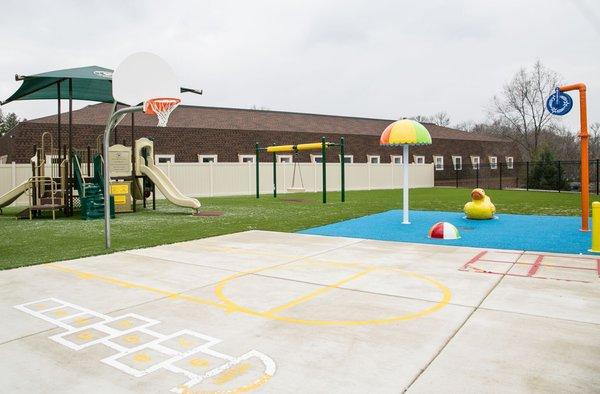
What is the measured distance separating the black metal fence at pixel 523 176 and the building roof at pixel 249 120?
377cm

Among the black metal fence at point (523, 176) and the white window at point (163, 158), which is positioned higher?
the white window at point (163, 158)

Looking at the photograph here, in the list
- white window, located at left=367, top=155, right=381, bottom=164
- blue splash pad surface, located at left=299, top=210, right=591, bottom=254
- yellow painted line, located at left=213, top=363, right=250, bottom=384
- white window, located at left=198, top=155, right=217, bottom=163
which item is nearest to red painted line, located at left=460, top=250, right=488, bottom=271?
blue splash pad surface, located at left=299, top=210, right=591, bottom=254

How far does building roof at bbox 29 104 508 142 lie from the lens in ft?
98.5

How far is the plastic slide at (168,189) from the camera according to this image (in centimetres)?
1630

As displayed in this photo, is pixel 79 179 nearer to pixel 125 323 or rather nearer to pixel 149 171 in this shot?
pixel 149 171

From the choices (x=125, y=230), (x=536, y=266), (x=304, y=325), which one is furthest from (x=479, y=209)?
(x=304, y=325)

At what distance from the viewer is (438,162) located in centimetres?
4478

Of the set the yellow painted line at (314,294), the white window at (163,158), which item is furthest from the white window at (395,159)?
the yellow painted line at (314,294)

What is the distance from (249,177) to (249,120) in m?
8.17

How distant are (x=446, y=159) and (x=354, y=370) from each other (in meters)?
44.6

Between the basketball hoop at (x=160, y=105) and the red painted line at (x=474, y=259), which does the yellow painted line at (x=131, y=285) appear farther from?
the red painted line at (x=474, y=259)

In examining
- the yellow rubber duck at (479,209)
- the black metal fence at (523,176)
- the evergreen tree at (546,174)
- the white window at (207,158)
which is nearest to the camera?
the yellow rubber duck at (479,209)

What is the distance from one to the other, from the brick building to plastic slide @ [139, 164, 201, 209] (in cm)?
387

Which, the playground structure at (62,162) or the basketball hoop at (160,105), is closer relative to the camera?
the basketball hoop at (160,105)
